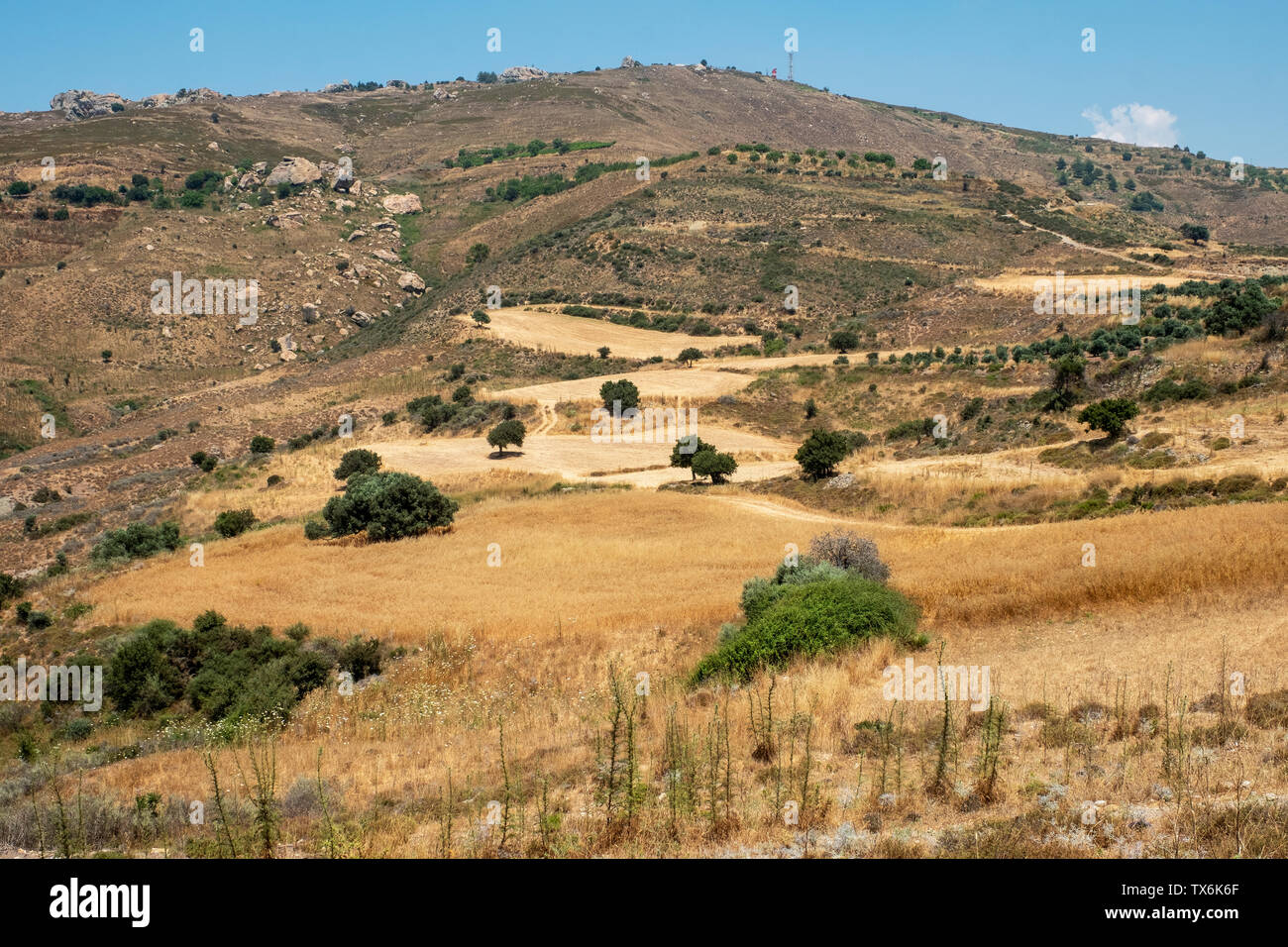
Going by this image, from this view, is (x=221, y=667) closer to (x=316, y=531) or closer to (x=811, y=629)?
(x=811, y=629)

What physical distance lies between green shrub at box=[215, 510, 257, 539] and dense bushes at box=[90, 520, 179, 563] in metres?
1.74

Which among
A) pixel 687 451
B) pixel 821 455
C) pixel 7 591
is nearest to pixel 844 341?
pixel 687 451

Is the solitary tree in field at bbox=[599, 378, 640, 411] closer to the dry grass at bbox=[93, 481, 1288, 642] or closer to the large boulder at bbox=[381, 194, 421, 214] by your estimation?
the dry grass at bbox=[93, 481, 1288, 642]

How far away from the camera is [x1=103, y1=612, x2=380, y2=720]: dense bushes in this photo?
658 inches

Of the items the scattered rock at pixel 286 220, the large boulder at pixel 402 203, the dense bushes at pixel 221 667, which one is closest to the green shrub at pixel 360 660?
the dense bushes at pixel 221 667

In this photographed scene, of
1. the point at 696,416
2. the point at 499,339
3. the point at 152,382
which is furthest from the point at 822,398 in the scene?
the point at 152,382

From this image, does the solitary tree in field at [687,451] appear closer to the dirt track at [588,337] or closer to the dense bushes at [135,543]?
the dense bushes at [135,543]

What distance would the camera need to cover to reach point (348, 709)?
15.8 m

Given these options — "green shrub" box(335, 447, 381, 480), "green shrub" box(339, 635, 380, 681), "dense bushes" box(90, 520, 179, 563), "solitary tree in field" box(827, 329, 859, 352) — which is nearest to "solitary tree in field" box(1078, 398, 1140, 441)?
"green shrub" box(339, 635, 380, 681)

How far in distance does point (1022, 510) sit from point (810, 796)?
67.5 ft

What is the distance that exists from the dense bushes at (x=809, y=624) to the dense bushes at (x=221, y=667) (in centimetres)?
790

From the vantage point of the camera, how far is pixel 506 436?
47.7 meters
